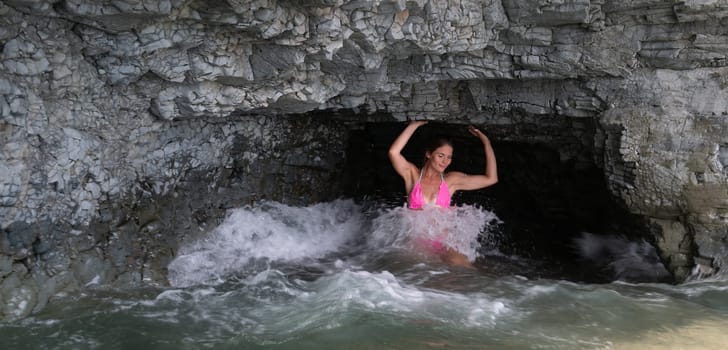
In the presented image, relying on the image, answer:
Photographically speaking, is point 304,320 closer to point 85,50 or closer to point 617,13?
point 85,50

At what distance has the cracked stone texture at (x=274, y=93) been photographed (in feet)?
11.2

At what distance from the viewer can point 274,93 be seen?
13.7 feet

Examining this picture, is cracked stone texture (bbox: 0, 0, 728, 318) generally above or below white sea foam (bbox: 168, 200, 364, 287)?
above

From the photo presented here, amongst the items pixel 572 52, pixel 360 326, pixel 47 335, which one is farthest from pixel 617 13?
pixel 47 335

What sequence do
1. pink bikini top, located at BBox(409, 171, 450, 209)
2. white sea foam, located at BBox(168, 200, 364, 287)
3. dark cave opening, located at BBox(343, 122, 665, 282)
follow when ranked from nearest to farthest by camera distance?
white sea foam, located at BBox(168, 200, 364, 287), pink bikini top, located at BBox(409, 171, 450, 209), dark cave opening, located at BBox(343, 122, 665, 282)

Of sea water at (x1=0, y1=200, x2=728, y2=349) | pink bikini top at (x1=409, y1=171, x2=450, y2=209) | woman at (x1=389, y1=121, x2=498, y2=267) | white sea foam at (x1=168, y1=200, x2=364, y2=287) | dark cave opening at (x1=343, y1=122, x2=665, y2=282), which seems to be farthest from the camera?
dark cave opening at (x1=343, y1=122, x2=665, y2=282)

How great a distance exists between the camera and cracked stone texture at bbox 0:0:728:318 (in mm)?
3404

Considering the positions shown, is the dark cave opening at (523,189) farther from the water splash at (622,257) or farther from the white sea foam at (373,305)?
the white sea foam at (373,305)

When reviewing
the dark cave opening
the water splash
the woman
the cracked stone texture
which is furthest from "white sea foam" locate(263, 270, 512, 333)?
the dark cave opening

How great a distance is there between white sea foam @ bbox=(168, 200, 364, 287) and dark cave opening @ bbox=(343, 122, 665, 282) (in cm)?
77

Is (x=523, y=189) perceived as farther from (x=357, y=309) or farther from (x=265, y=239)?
(x=357, y=309)

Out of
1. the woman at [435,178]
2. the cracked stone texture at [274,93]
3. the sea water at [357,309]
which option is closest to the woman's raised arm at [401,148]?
the woman at [435,178]

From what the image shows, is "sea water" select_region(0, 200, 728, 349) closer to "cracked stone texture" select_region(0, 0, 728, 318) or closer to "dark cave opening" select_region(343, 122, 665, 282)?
"cracked stone texture" select_region(0, 0, 728, 318)

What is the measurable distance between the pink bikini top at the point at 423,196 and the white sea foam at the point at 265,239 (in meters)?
0.79
